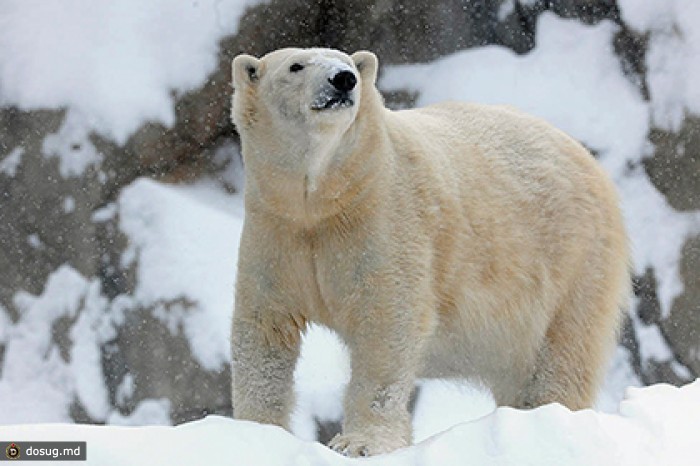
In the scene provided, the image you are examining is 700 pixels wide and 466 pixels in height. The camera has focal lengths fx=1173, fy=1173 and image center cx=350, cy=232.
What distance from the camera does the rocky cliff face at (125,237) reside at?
737 centimetres

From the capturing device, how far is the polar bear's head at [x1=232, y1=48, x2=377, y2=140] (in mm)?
3877

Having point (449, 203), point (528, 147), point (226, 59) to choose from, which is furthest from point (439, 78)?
point (449, 203)

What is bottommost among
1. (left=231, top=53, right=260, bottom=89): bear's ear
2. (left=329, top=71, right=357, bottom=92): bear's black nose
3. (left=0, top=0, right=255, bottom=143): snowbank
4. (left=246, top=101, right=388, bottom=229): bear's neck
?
(left=0, top=0, right=255, bottom=143): snowbank

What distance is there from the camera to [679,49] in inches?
312

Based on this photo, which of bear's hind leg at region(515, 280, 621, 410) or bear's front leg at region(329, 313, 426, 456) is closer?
bear's front leg at region(329, 313, 426, 456)

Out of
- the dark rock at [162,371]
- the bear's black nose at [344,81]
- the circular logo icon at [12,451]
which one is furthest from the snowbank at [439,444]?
the dark rock at [162,371]

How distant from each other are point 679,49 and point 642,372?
2.20 meters

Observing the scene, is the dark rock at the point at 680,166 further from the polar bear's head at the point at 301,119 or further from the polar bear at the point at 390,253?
the polar bear's head at the point at 301,119

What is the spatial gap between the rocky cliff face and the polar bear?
2.88 meters

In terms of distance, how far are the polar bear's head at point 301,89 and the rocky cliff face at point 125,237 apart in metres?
3.40

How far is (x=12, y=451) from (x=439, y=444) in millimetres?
1077

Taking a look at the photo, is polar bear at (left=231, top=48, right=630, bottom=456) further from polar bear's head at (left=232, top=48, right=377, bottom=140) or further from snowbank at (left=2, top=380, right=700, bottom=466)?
snowbank at (left=2, top=380, right=700, bottom=466)

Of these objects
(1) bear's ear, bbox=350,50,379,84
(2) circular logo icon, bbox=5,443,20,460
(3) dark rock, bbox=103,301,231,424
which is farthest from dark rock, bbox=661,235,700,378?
(2) circular logo icon, bbox=5,443,20,460

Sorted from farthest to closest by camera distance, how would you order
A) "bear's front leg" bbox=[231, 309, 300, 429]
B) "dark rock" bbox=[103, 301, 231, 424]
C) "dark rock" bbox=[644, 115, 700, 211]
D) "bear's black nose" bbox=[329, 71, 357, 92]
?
"dark rock" bbox=[644, 115, 700, 211], "dark rock" bbox=[103, 301, 231, 424], "bear's front leg" bbox=[231, 309, 300, 429], "bear's black nose" bbox=[329, 71, 357, 92]
